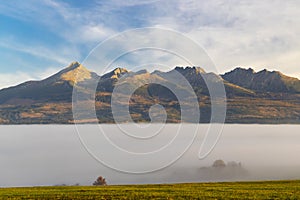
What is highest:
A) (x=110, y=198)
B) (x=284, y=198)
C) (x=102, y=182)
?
(x=102, y=182)

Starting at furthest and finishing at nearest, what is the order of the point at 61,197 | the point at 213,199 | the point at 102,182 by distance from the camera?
the point at 102,182
the point at 61,197
the point at 213,199

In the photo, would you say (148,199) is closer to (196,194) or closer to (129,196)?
(129,196)

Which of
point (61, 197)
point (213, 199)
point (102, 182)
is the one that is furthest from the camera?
point (102, 182)

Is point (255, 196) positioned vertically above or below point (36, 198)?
below

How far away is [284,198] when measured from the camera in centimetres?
3300

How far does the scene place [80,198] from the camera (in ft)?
113

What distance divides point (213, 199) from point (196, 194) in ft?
11.3

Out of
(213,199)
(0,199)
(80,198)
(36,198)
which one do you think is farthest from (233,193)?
(0,199)

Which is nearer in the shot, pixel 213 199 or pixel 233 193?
pixel 213 199

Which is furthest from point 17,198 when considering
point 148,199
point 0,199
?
point 148,199

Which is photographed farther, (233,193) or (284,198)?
(233,193)

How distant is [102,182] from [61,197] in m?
134

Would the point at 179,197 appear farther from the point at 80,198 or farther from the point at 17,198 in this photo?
the point at 17,198

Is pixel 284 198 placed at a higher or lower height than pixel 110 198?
lower
